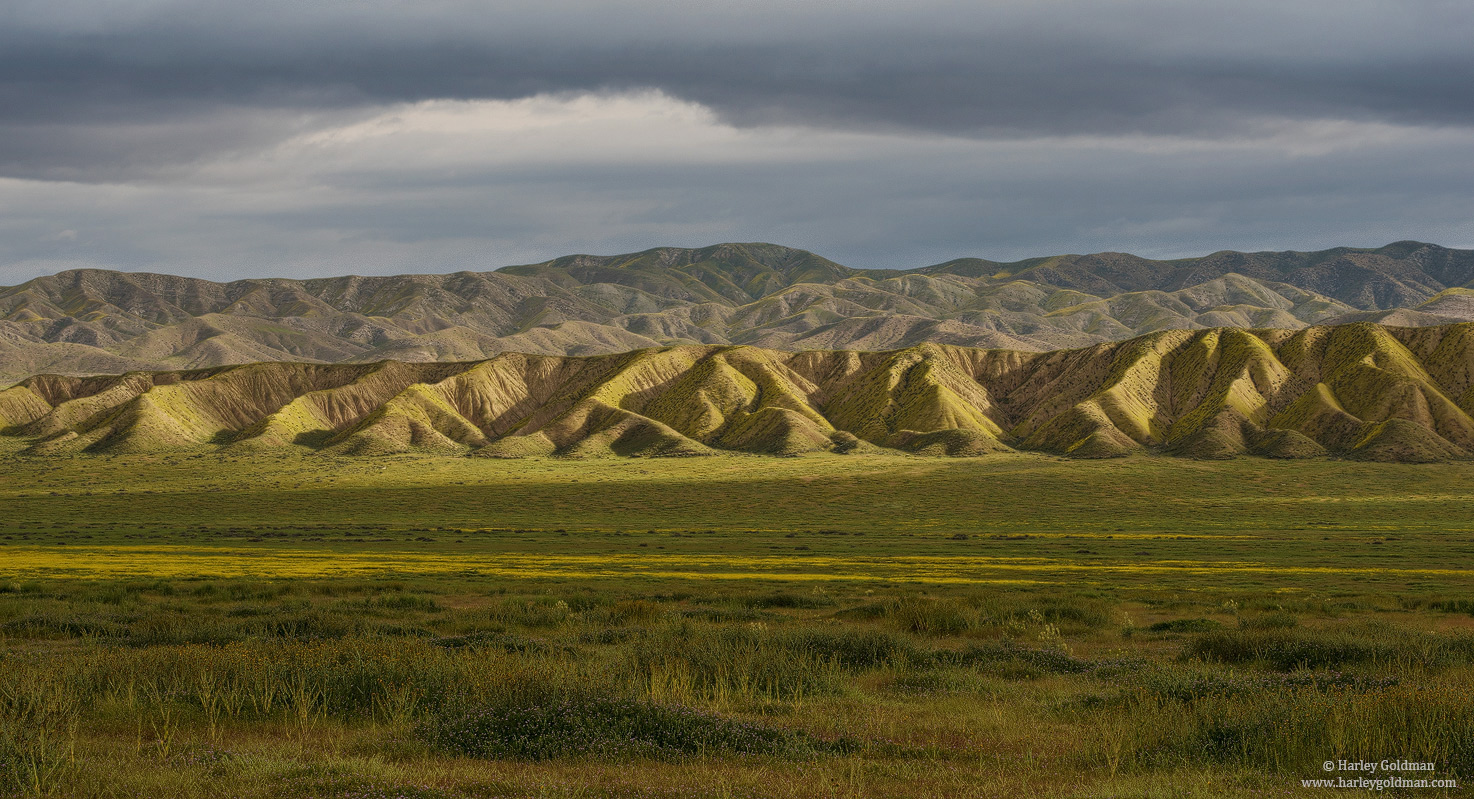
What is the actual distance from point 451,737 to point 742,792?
391 centimetres

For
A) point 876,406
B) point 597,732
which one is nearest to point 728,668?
point 597,732

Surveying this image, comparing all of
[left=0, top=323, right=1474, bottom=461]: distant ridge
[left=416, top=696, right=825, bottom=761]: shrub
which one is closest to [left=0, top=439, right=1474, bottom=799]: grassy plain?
[left=416, top=696, right=825, bottom=761]: shrub

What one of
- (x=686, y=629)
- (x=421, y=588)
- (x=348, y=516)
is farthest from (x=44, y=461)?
(x=686, y=629)

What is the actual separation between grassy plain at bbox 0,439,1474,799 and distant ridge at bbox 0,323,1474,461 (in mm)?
88160

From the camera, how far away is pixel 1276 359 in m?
168

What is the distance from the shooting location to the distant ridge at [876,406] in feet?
470

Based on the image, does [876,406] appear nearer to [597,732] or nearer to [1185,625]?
[1185,625]

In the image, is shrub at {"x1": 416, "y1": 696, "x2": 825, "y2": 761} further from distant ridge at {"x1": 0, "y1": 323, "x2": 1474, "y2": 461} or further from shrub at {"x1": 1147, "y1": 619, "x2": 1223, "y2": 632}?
distant ridge at {"x1": 0, "y1": 323, "x2": 1474, "y2": 461}

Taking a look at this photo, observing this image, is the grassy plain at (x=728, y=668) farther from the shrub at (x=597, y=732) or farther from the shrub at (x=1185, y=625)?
the shrub at (x=1185, y=625)

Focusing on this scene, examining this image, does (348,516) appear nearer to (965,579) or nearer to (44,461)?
(965,579)

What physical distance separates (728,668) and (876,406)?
16283 centimetres

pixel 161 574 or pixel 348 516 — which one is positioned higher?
pixel 161 574

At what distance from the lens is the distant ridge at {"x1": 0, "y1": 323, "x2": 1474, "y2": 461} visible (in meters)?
143

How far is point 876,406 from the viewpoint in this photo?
176m
